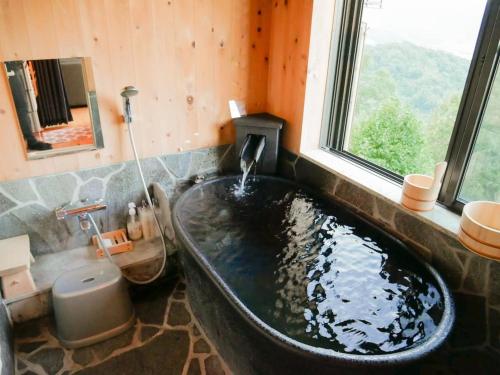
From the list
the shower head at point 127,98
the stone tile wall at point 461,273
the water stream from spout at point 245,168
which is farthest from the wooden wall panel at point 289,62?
the shower head at point 127,98

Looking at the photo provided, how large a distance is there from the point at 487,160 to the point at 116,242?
7.88ft

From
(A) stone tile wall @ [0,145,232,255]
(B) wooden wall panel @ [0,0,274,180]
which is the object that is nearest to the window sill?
(B) wooden wall panel @ [0,0,274,180]

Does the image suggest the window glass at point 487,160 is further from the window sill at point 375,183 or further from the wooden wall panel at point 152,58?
the wooden wall panel at point 152,58

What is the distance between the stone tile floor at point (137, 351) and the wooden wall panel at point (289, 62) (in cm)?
155

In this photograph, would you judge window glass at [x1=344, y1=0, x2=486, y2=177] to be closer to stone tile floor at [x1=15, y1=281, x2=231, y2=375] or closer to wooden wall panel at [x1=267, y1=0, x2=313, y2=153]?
wooden wall panel at [x1=267, y1=0, x2=313, y2=153]

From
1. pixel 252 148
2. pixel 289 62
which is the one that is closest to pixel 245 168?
pixel 252 148

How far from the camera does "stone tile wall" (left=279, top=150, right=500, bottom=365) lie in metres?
1.66

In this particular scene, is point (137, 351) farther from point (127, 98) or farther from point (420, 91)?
point (420, 91)

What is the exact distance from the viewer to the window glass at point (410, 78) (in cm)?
194

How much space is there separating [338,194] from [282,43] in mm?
1226

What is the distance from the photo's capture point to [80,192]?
97.6 inches

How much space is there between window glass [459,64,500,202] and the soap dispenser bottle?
214cm

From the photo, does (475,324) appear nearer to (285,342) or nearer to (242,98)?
(285,342)

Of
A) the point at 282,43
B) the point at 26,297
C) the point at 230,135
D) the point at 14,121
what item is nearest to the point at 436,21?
the point at 282,43
